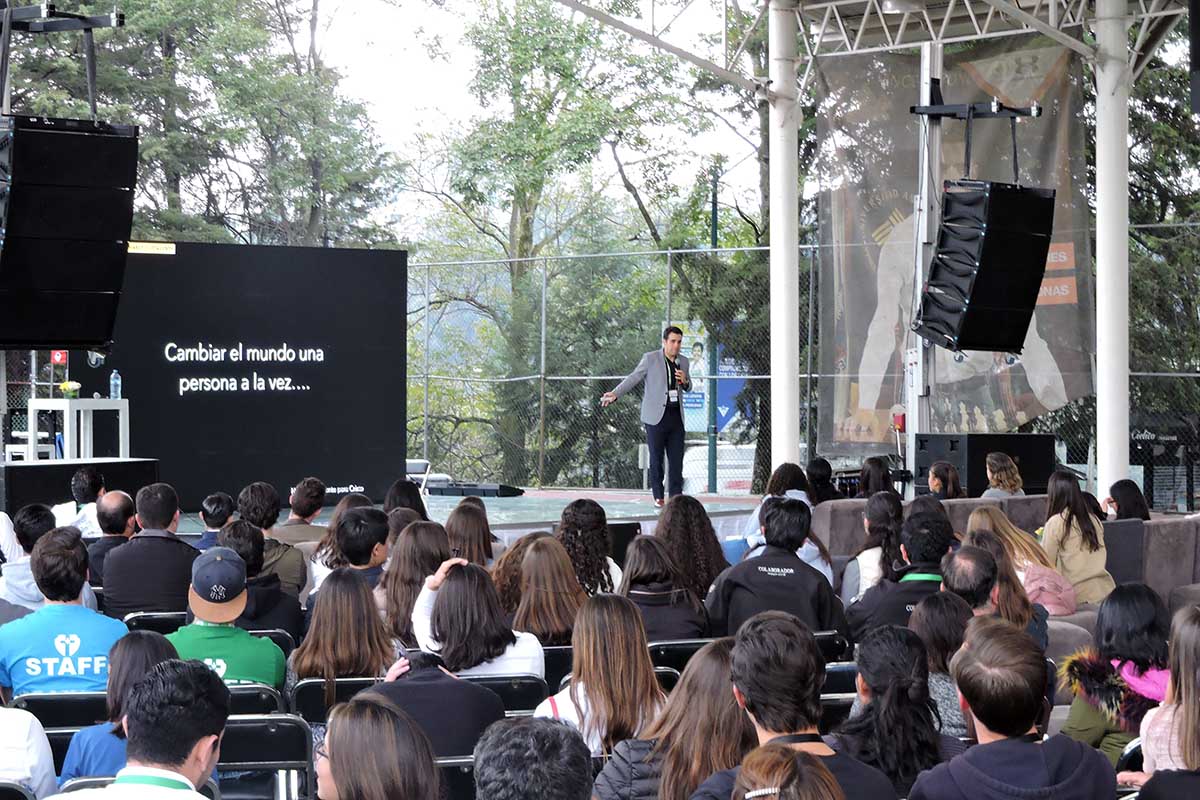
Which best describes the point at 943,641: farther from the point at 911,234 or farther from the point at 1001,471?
the point at 911,234

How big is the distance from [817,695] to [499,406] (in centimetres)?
1692

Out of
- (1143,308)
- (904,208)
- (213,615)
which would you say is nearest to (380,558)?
(213,615)

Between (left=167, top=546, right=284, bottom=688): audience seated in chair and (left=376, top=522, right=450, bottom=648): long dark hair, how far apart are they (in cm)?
79

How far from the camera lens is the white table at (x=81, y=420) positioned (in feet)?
35.9

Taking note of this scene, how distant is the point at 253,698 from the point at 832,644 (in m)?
2.02

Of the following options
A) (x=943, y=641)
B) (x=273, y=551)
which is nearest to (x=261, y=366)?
(x=273, y=551)

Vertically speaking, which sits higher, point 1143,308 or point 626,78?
point 626,78

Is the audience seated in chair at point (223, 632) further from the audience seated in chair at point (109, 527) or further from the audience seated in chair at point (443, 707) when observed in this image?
the audience seated in chair at point (109, 527)

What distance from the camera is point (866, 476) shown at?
9.44m

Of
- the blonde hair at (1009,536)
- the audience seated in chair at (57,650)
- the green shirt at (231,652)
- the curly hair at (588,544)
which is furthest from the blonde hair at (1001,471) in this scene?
the audience seated in chair at (57,650)

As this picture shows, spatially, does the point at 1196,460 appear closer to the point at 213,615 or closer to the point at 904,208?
the point at 904,208

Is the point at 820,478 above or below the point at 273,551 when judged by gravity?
above

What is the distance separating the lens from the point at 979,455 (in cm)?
1112

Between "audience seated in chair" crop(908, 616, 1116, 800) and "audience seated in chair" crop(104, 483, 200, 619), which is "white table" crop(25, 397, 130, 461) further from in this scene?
"audience seated in chair" crop(908, 616, 1116, 800)
